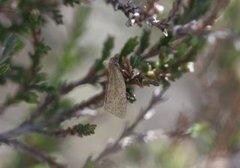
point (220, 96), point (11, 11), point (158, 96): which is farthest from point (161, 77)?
point (220, 96)

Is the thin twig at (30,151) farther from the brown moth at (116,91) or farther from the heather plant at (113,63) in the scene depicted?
the brown moth at (116,91)

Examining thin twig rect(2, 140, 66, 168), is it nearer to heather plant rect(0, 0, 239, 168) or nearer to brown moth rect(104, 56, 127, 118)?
heather plant rect(0, 0, 239, 168)

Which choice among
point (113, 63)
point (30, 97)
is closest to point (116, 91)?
point (113, 63)

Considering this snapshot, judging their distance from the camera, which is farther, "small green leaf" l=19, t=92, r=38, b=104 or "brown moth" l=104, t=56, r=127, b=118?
"small green leaf" l=19, t=92, r=38, b=104

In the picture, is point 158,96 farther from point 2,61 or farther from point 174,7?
point 2,61

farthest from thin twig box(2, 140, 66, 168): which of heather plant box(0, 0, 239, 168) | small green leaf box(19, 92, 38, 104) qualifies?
small green leaf box(19, 92, 38, 104)

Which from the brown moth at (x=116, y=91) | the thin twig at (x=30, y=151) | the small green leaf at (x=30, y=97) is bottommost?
the brown moth at (x=116, y=91)

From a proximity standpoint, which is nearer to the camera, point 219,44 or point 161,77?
point 161,77

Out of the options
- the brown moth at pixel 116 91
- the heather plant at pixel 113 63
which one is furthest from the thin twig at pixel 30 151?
the brown moth at pixel 116 91

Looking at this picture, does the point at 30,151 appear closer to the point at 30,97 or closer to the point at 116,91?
the point at 30,97

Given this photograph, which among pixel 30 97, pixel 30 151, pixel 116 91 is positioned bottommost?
pixel 116 91

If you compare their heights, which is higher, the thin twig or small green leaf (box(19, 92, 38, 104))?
small green leaf (box(19, 92, 38, 104))
